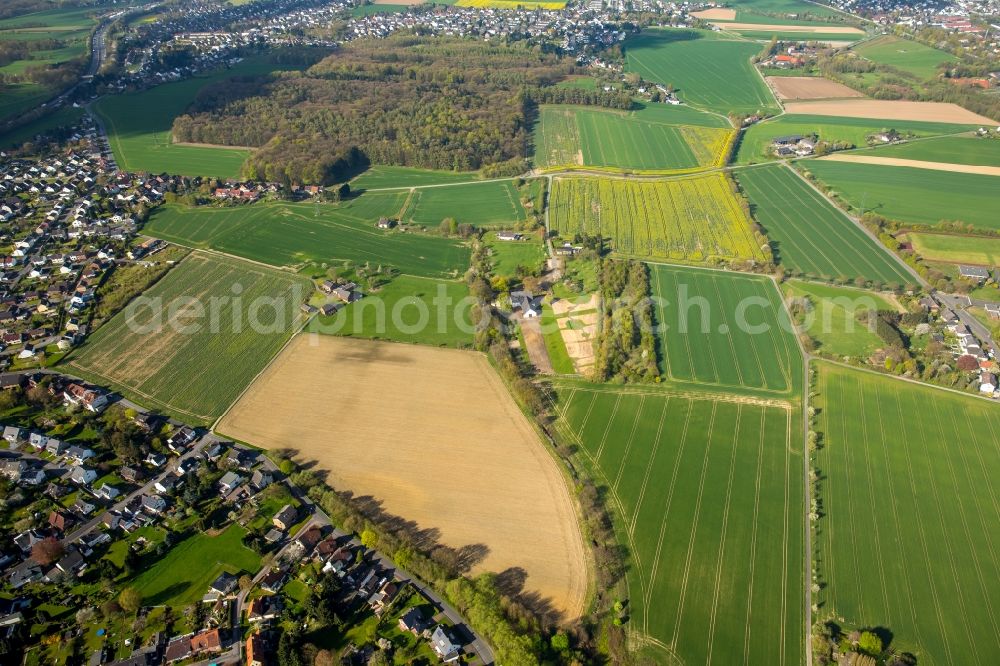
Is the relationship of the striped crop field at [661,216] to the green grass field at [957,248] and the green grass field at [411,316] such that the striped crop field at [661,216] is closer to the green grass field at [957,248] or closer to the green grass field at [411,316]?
the green grass field at [957,248]

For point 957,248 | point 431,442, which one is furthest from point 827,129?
point 431,442

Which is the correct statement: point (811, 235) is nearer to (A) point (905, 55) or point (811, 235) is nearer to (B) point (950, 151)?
(B) point (950, 151)

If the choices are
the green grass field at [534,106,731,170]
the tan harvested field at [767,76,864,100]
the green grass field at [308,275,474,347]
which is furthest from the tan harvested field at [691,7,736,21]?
the green grass field at [308,275,474,347]

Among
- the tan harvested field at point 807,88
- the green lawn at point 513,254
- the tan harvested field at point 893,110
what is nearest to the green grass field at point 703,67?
the tan harvested field at point 807,88

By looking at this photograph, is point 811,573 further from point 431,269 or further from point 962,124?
point 962,124

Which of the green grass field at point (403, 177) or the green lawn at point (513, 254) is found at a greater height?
the green grass field at point (403, 177)

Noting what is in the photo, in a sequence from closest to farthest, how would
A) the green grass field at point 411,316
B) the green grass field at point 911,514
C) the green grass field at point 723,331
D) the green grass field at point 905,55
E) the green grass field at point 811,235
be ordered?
the green grass field at point 911,514, the green grass field at point 723,331, the green grass field at point 411,316, the green grass field at point 811,235, the green grass field at point 905,55
